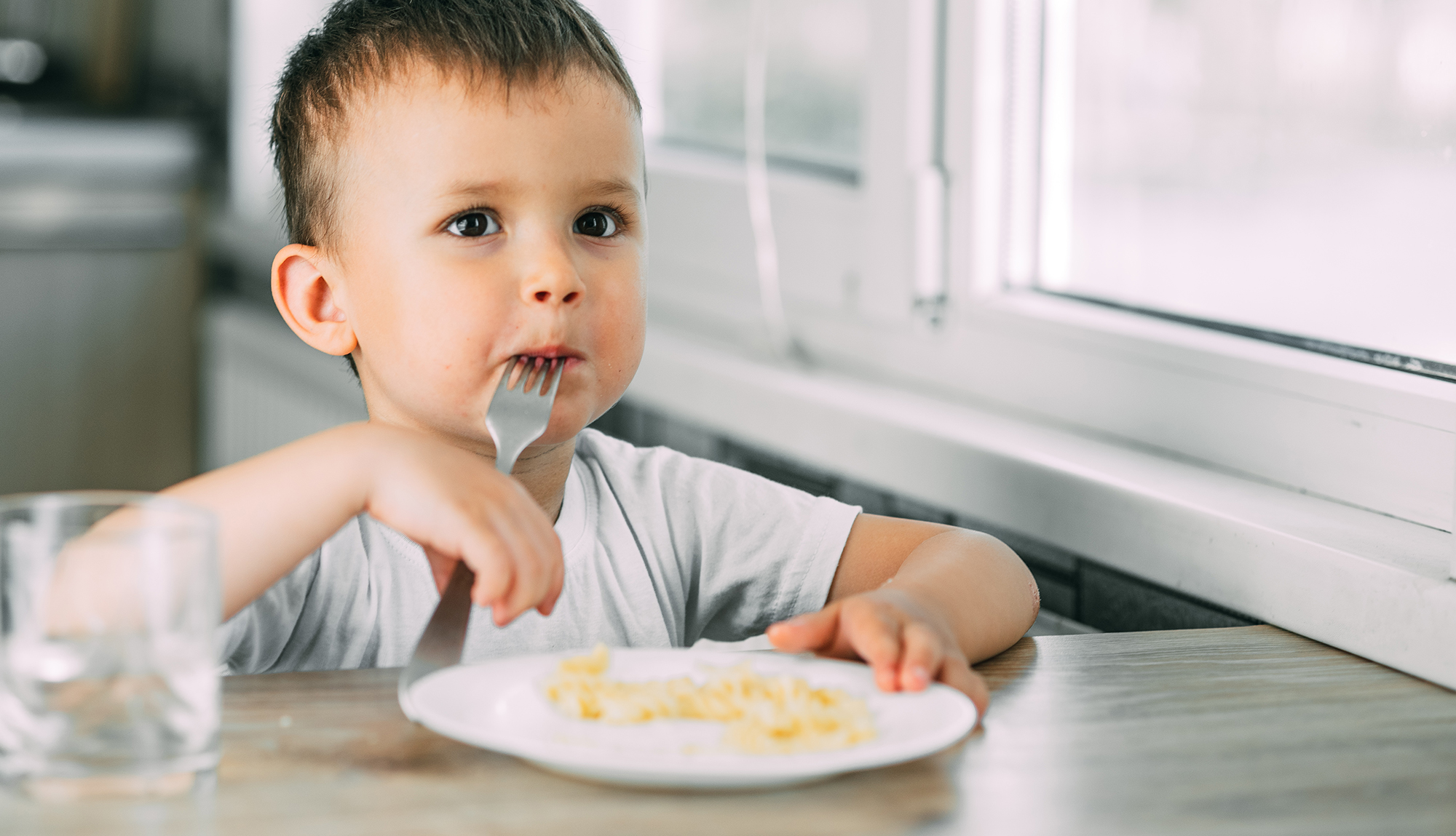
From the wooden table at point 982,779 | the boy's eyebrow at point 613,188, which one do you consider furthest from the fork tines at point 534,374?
the wooden table at point 982,779

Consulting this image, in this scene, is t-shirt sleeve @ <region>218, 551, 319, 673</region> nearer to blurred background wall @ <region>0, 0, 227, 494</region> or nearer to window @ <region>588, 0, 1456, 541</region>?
window @ <region>588, 0, 1456, 541</region>

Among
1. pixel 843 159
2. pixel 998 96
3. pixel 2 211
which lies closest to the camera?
pixel 998 96

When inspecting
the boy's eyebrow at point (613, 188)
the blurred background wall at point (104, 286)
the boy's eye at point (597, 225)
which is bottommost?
the blurred background wall at point (104, 286)

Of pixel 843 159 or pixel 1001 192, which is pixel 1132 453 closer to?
pixel 1001 192

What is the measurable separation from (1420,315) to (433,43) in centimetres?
62

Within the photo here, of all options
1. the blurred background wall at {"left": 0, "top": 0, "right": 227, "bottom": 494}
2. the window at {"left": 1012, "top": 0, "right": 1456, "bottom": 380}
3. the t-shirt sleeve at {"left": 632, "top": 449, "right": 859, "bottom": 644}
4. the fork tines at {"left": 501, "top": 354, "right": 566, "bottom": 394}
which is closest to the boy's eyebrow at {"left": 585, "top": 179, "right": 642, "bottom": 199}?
the fork tines at {"left": 501, "top": 354, "right": 566, "bottom": 394}

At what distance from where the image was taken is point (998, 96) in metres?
1.18

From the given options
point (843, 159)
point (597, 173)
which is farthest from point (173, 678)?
point (843, 159)

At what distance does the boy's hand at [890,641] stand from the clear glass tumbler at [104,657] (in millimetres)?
242

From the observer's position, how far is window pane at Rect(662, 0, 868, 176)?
137 cm

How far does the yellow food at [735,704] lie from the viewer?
545 millimetres

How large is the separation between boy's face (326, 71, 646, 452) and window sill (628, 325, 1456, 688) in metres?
0.32

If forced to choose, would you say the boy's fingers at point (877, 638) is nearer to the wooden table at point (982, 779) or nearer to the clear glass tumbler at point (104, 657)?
the wooden table at point (982, 779)

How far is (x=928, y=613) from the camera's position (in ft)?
2.19
